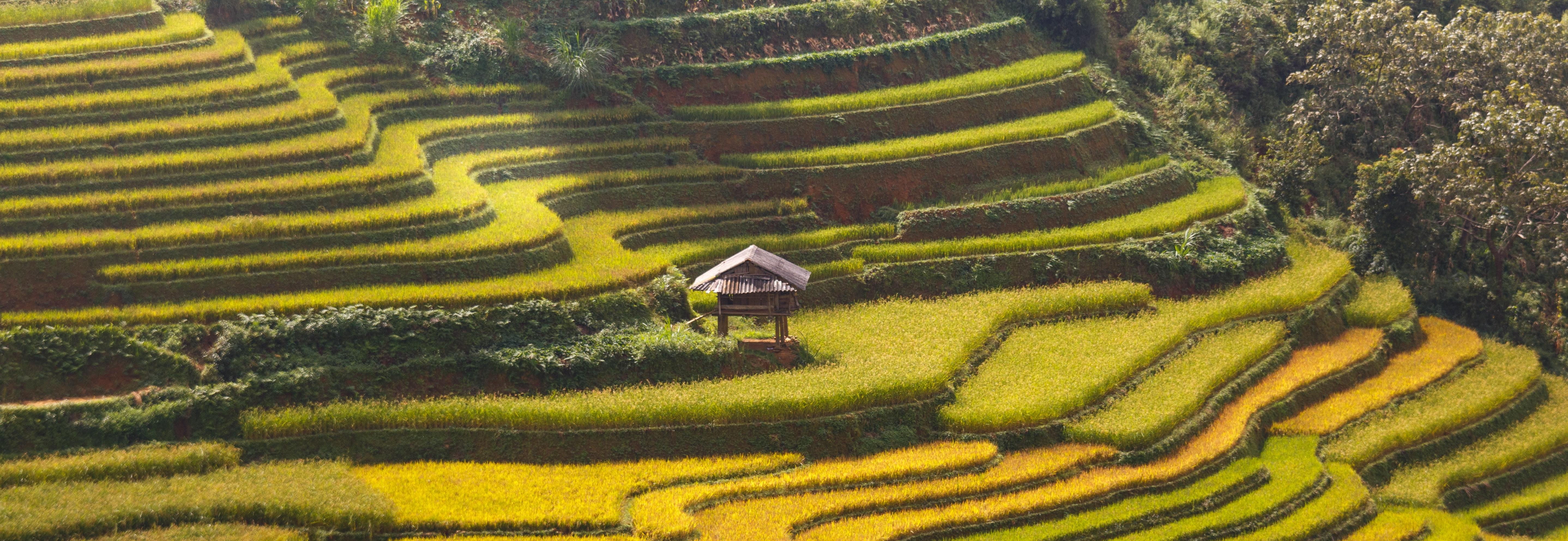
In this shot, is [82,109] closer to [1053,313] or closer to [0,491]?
[0,491]

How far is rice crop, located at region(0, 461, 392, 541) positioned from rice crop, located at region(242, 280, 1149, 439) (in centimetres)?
143

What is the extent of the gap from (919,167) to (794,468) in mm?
12607

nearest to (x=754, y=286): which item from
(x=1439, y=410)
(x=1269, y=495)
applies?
(x=1269, y=495)

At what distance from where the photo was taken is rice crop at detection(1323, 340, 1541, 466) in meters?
23.1

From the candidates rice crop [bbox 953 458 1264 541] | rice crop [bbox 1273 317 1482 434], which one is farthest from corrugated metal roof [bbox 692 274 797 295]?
rice crop [bbox 1273 317 1482 434]

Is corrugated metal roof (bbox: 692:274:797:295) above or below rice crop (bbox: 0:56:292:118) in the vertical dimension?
below

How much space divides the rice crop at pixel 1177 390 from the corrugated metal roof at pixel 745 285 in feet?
18.4

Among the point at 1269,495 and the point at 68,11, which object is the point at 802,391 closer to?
the point at 1269,495

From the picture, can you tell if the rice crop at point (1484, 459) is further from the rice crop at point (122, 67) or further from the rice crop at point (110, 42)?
the rice crop at point (110, 42)

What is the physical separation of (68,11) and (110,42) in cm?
210

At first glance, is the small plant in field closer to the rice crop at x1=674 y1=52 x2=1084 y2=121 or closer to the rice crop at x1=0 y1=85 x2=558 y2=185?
the rice crop at x1=0 y1=85 x2=558 y2=185

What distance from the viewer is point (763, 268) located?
74.4 ft

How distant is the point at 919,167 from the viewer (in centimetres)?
3097

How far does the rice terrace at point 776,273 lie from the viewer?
19.1 meters
